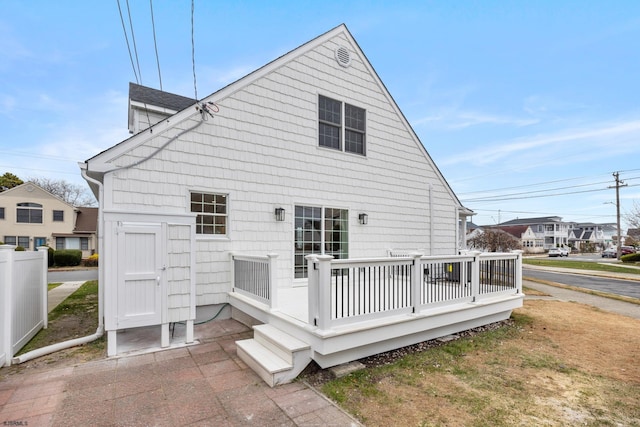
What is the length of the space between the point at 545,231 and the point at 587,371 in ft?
222

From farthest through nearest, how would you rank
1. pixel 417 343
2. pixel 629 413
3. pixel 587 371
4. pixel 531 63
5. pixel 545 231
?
pixel 545 231, pixel 531 63, pixel 417 343, pixel 587 371, pixel 629 413

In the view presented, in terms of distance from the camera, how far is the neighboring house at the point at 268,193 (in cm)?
439

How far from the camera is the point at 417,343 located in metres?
4.74

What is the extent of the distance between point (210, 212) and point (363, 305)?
3.59 meters

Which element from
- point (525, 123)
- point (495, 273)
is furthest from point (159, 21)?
point (525, 123)

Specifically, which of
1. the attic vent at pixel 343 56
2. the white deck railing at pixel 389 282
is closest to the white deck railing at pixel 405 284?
the white deck railing at pixel 389 282

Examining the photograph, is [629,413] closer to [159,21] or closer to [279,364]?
[279,364]

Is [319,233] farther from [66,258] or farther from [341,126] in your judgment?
[66,258]

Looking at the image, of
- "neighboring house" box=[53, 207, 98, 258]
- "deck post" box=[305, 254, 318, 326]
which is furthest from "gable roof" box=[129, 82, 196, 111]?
"neighboring house" box=[53, 207, 98, 258]

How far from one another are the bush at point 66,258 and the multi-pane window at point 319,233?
70.3 ft

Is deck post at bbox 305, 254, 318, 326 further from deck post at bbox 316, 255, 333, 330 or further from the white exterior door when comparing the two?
the white exterior door

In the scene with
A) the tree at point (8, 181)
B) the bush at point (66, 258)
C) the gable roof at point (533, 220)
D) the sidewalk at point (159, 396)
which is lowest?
the bush at point (66, 258)

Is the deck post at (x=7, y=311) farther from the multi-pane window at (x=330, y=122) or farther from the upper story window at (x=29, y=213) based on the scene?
the upper story window at (x=29, y=213)

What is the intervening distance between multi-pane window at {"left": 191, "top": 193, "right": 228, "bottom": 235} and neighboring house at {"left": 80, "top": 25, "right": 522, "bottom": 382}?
20 millimetres
